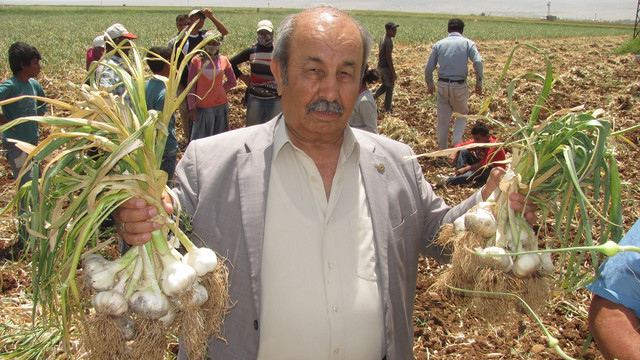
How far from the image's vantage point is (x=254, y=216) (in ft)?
5.95

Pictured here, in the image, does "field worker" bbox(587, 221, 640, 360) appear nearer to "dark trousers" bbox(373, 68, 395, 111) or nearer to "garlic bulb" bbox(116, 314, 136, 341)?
"garlic bulb" bbox(116, 314, 136, 341)

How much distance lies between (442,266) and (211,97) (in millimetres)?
3492

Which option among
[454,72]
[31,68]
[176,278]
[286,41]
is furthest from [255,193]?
[454,72]

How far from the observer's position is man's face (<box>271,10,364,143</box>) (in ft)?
6.15

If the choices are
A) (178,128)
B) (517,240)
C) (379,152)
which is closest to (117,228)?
(379,152)

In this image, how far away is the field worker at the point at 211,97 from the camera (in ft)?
19.1

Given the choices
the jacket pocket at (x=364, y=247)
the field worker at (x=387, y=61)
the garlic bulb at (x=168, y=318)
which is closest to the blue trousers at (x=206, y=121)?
the field worker at (x=387, y=61)

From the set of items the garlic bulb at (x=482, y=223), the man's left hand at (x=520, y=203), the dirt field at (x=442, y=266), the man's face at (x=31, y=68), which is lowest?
the dirt field at (x=442, y=266)

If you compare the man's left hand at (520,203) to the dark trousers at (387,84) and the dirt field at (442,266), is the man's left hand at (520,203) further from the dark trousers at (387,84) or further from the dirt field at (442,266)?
the dark trousers at (387,84)

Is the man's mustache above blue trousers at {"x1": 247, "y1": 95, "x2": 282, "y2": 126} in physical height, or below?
above

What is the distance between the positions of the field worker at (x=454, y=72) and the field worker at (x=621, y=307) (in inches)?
209

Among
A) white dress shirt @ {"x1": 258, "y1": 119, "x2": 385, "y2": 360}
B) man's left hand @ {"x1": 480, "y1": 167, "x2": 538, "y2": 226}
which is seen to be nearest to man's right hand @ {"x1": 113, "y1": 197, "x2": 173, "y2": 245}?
white dress shirt @ {"x1": 258, "y1": 119, "x2": 385, "y2": 360}

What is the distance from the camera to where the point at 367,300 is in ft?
6.08

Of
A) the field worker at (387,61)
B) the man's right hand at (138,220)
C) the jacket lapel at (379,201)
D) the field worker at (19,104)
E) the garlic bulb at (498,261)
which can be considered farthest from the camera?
the field worker at (387,61)
